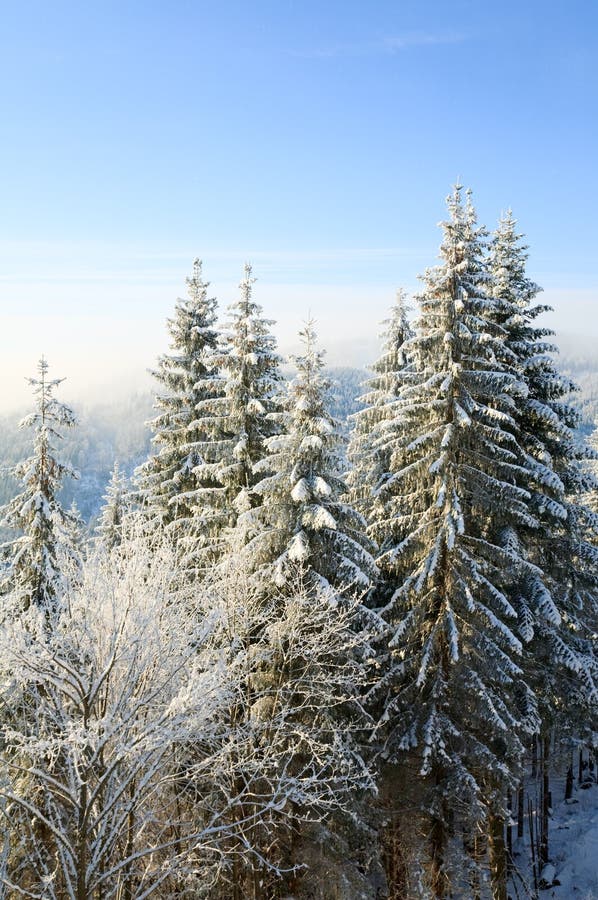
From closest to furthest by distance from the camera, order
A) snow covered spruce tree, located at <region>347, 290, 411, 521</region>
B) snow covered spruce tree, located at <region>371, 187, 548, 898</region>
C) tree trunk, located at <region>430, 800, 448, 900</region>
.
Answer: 1. snow covered spruce tree, located at <region>371, 187, 548, 898</region>
2. tree trunk, located at <region>430, 800, 448, 900</region>
3. snow covered spruce tree, located at <region>347, 290, 411, 521</region>

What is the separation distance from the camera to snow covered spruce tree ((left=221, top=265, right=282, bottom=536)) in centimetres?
1647

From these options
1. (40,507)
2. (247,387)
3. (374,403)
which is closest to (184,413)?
(247,387)

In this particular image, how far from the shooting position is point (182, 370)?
19.1 m

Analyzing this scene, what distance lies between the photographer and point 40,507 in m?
16.7

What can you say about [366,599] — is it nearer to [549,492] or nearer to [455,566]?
[455,566]

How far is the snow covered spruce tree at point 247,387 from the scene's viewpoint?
16.5m

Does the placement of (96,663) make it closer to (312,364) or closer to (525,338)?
(312,364)

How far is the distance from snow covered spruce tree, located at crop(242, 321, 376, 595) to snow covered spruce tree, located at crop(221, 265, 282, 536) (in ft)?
7.55

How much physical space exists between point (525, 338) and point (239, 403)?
8.36m

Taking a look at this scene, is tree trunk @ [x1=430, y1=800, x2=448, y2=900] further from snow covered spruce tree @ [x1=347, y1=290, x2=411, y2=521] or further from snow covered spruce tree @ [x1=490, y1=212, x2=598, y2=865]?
snow covered spruce tree @ [x1=347, y1=290, x2=411, y2=521]

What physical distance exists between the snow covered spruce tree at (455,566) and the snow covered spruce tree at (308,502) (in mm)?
1721

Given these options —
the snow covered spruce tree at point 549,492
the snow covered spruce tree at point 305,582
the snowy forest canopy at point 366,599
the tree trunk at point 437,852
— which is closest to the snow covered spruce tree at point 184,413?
the snowy forest canopy at point 366,599

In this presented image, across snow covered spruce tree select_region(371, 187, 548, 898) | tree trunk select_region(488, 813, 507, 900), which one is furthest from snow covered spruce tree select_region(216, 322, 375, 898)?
tree trunk select_region(488, 813, 507, 900)

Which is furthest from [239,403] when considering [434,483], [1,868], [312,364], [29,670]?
[1,868]
